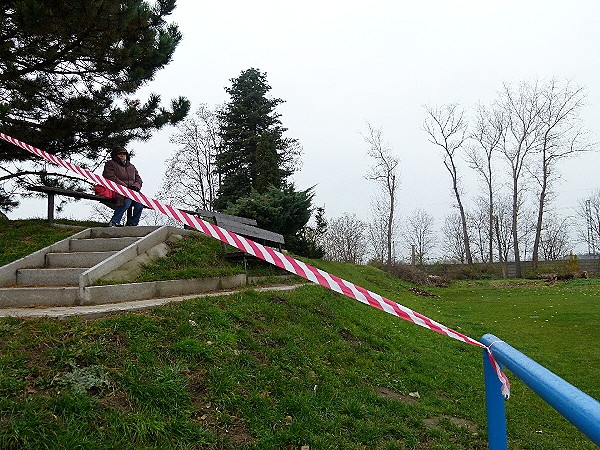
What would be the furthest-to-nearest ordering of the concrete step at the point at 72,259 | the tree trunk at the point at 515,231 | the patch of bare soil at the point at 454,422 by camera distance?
the tree trunk at the point at 515,231, the concrete step at the point at 72,259, the patch of bare soil at the point at 454,422

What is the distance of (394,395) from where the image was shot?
4.81 meters

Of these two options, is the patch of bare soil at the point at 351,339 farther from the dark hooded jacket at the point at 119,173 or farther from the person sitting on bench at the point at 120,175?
the dark hooded jacket at the point at 119,173

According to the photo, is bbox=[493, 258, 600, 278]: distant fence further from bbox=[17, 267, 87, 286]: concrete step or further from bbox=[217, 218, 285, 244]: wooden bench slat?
bbox=[17, 267, 87, 286]: concrete step

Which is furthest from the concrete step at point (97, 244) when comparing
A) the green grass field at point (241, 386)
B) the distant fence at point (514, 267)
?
the distant fence at point (514, 267)

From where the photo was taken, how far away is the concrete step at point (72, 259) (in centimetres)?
628

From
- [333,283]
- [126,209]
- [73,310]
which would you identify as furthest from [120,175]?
[333,283]

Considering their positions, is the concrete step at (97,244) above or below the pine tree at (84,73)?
below

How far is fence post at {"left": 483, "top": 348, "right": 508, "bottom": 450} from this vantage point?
193 centimetres

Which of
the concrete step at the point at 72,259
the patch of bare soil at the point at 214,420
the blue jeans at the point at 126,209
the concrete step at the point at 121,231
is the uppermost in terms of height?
the blue jeans at the point at 126,209

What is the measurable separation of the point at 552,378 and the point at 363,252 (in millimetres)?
40569

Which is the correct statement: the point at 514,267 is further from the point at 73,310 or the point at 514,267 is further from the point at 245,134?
the point at 73,310

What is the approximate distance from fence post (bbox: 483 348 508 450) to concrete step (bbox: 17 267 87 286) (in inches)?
207

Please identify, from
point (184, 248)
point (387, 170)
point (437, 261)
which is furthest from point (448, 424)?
point (387, 170)

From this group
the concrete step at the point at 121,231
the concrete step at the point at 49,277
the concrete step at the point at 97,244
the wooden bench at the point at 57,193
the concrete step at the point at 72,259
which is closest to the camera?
the concrete step at the point at 49,277
